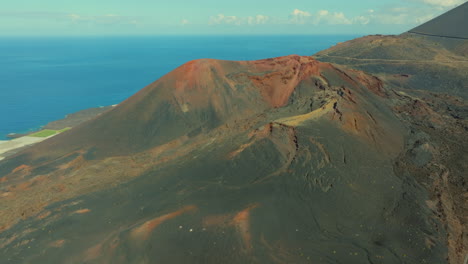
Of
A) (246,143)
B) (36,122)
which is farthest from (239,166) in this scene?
(36,122)

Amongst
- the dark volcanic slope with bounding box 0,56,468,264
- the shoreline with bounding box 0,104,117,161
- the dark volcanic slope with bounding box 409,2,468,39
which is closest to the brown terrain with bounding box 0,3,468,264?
the dark volcanic slope with bounding box 0,56,468,264

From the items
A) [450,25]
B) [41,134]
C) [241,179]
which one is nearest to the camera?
[241,179]

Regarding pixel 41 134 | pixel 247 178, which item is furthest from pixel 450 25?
pixel 41 134

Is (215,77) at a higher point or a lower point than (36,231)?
higher

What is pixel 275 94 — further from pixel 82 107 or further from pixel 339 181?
pixel 82 107

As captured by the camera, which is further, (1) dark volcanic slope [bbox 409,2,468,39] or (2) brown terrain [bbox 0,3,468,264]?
(1) dark volcanic slope [bbox 409,2,468,39]

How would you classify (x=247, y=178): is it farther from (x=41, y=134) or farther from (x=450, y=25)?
(x=450, y=25)

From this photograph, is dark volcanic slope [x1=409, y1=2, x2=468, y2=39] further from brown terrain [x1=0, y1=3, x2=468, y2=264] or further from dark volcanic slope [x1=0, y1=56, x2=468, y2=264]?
dark volcanic slope [x1=0, y1=56, x2=468, y2=264]
